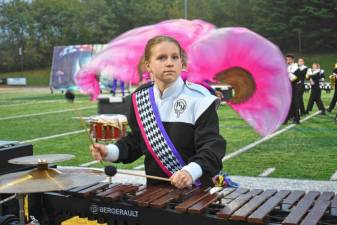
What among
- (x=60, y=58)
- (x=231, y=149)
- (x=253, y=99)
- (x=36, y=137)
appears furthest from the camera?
(x=60, y=58)

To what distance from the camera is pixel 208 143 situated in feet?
10.6

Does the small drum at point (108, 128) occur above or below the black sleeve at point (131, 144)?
below

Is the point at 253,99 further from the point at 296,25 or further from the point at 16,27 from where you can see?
the point at 16,27

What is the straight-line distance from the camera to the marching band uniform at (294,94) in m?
14.3

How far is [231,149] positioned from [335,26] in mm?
46611

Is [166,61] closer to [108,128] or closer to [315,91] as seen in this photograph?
[108,128]

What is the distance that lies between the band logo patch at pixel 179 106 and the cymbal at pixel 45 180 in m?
0.63

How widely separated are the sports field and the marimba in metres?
1.74

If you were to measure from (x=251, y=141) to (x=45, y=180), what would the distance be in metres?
8.33

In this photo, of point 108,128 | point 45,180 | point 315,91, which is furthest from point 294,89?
point 45,180

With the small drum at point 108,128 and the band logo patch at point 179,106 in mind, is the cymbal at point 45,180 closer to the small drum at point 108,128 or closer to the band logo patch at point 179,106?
the band logo patch at point 179,106

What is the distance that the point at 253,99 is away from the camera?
16.4 feet

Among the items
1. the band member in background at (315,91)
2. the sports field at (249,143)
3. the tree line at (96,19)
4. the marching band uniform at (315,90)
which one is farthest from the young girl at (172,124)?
the tree line at (96,19)

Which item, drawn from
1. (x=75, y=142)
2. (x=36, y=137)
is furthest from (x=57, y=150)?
(x=36, y=137)
